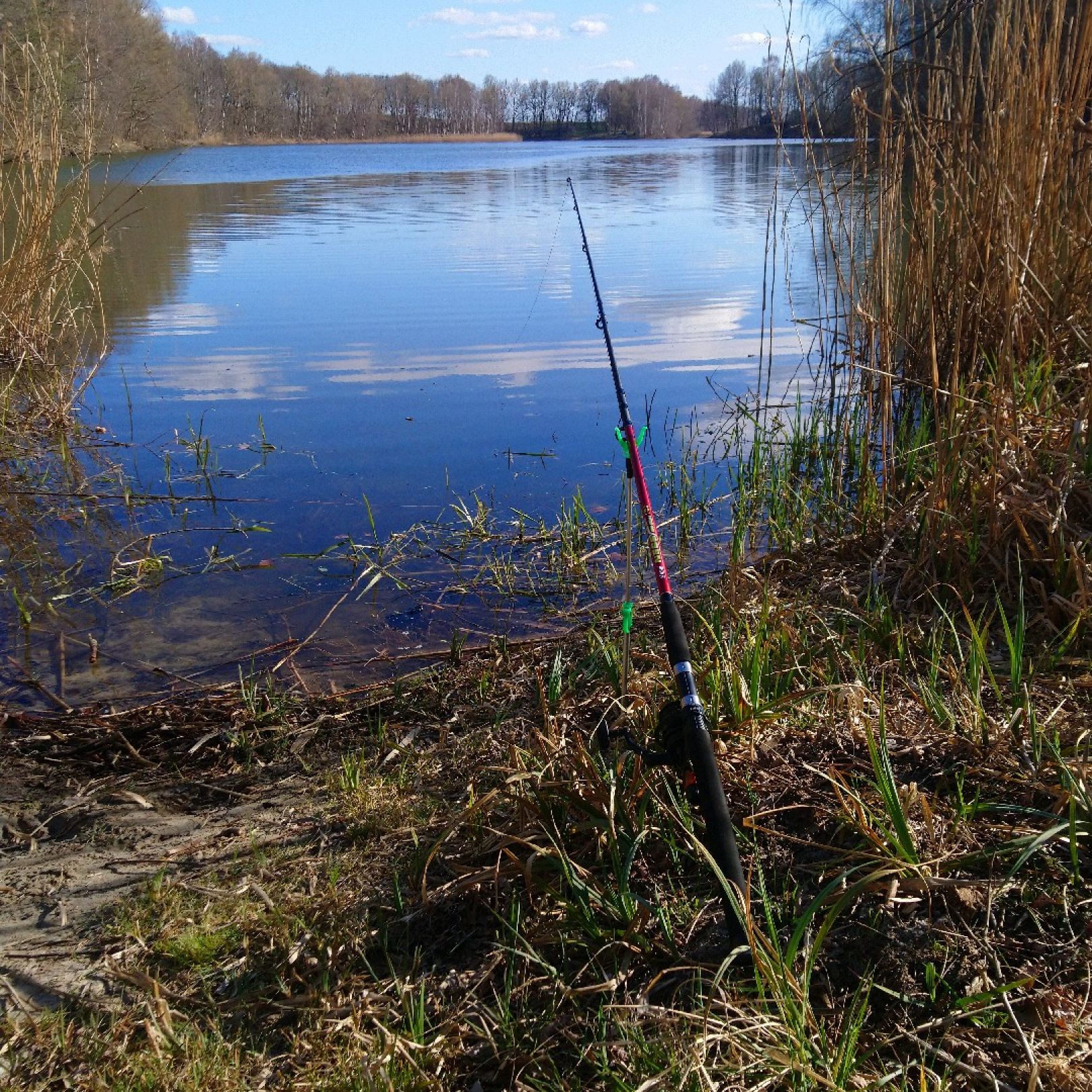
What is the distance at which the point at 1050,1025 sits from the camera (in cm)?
142

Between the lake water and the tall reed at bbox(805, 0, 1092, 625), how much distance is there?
687 millimetres

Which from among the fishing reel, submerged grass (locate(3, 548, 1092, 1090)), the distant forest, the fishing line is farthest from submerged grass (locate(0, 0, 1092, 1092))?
the distant forest

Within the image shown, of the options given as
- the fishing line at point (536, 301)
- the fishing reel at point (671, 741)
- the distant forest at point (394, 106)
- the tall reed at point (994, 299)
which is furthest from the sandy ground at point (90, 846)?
the distant forest at point (394, 106)

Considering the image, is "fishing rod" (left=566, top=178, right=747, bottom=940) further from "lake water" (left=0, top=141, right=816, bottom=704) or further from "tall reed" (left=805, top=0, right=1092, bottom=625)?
"lake water" (left=0, top=141, right=816, bottom=704)

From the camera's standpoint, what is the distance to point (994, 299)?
3639 mm

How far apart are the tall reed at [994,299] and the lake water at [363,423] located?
2.25 feet

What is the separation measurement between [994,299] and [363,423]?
140 inches

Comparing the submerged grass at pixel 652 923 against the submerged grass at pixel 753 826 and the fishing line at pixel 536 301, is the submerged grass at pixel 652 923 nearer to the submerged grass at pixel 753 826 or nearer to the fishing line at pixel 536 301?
the submerged grass at pixel 753 826

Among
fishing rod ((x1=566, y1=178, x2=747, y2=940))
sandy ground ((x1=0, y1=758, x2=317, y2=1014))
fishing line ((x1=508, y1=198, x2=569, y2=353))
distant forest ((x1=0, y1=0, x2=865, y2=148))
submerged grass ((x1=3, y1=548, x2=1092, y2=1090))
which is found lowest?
sandy ground ((x1=0, y1=758, x2=317, y2=1014))

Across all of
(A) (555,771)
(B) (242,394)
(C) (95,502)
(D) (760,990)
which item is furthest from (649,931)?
(B) (242,394)

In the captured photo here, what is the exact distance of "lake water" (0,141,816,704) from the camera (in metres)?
3.61

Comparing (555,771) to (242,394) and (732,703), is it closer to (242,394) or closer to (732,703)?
(732,703)

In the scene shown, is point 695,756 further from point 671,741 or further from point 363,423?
point 363,423

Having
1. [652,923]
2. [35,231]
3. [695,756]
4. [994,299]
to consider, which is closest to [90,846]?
[652,923]
